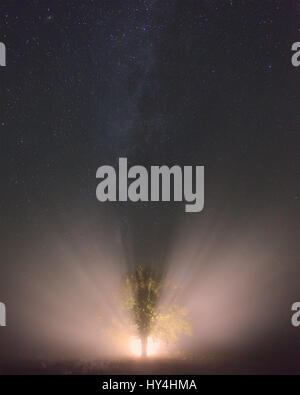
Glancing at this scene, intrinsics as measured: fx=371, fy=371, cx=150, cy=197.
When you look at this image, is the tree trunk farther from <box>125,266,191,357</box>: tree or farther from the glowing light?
the glowing light

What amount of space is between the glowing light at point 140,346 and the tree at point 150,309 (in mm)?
536

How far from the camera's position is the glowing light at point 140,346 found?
93.8 ft

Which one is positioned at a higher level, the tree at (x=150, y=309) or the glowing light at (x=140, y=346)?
the tree at (x=150, y=309)

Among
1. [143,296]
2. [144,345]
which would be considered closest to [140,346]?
[144,345]

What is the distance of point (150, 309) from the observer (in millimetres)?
29781

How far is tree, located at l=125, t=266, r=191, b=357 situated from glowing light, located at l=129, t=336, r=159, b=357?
536mm

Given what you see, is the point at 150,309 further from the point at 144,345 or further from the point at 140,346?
the point at 140,346

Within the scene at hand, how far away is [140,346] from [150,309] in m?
2.87

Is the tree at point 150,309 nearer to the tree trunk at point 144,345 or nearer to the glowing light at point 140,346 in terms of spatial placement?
the tree trunk at point 144,345

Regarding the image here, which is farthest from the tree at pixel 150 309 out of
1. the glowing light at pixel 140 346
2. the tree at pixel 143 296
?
the glowing light at pixel 140 346

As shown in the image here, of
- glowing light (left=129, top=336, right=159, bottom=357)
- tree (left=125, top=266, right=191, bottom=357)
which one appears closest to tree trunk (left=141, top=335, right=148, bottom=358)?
tree (left=125, top=266, right=191, bottom=357)

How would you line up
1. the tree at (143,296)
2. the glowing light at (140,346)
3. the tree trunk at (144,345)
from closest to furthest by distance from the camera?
1. the tree trunk at (144,345)
2. the glowing light at (140,346)
3. the tree at (143,296)

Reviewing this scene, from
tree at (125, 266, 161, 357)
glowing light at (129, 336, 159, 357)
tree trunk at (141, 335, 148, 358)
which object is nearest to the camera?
tree trunk at (141, 335, 148, 358)

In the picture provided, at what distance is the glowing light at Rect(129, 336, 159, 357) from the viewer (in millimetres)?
28594
